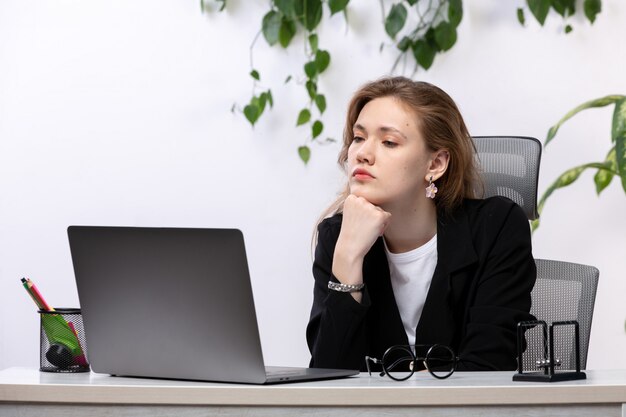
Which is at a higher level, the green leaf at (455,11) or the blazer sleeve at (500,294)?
the green leaf at (455,11)

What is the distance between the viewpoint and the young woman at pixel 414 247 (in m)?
1.61

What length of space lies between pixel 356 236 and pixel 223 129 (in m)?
1.15

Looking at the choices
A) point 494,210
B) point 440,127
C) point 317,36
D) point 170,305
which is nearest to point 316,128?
point 317,36

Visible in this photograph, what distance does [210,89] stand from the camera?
107 inches

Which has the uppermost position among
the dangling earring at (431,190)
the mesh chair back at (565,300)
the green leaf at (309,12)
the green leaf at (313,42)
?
the green leaf at (309,12)

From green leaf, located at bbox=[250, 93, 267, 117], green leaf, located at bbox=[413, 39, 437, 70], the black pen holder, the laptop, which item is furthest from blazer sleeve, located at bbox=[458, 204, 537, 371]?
green leaf, located at bbox=[250, 93, 267, 117]

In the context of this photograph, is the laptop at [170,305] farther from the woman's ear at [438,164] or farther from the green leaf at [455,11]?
the green leaf at [455,11]

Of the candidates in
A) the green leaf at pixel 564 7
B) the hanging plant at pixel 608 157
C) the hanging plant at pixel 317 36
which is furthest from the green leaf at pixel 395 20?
the hanging plant at pixel 608 157

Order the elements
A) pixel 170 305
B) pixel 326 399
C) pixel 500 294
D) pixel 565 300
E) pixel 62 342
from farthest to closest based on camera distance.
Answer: pixel 565 300 < pixel 500 294 < pixel 62 342 < pixel 170 305 < pixel 326 399

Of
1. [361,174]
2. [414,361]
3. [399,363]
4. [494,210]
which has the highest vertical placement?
[361,174]

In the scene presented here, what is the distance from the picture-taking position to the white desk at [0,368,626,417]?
39.8 inches

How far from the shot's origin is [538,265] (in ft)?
6.39

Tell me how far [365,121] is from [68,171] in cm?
134

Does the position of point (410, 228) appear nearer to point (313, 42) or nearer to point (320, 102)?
point (320, 102)
